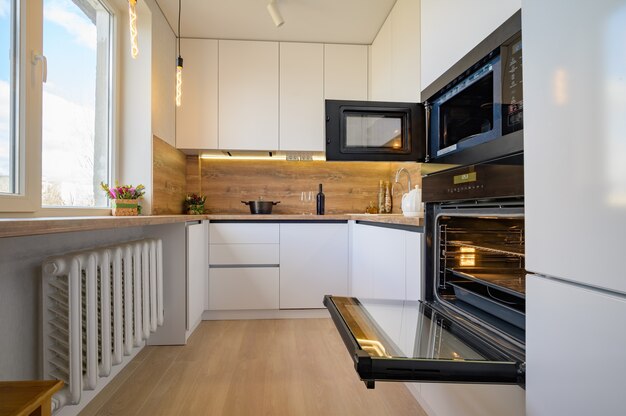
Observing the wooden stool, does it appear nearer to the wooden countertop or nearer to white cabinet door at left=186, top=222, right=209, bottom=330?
the wooden countertop

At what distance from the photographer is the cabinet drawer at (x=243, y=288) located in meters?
3.05

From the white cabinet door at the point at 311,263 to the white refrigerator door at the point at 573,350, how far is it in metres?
2.41

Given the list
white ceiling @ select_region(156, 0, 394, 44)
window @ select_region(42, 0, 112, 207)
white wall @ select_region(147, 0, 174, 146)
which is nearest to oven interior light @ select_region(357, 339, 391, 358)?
window @ select_region(42, 0, 112, 207)

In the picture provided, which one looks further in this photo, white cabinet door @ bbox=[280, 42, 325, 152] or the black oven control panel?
white cabinet door @ bbox=[280, 42, 325, 152]

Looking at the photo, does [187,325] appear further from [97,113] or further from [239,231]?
[97,113]

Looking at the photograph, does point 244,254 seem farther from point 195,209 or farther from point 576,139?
point 576,139

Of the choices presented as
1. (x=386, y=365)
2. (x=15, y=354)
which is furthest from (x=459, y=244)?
(x=15, y=354)

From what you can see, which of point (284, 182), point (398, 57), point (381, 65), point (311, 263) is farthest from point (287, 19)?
point (311, 263)

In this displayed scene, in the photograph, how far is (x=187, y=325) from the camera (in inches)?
99.7

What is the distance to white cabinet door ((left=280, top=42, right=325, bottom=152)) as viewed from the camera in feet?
11.2

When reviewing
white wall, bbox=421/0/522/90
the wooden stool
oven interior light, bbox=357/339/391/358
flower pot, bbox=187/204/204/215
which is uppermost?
white wall, bbox=421/0/522/90

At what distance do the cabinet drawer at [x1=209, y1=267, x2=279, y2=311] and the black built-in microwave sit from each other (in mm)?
1730

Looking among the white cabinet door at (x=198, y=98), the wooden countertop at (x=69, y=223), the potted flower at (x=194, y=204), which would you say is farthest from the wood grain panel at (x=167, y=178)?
the wooden countertop at (x=69, y=223)

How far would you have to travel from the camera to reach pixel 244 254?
308 centimetres
